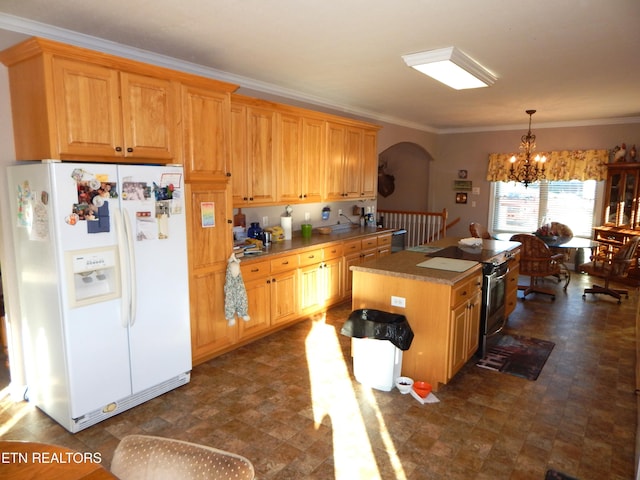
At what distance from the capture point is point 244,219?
15.1 feet

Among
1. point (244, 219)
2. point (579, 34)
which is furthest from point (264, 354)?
point (579, 34)

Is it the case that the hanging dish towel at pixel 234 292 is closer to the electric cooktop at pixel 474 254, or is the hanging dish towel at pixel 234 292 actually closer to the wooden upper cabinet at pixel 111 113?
the wooden upper cabinet at pixel 111 113

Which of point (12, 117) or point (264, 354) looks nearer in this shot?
point (12, 117)

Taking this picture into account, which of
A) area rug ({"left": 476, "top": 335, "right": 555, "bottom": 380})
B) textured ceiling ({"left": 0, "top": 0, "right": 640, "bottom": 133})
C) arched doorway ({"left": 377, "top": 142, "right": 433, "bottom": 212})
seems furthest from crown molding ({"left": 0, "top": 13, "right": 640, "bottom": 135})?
area rug ({"left": 476, "top": 335, "right": 555, "bottom": 380})

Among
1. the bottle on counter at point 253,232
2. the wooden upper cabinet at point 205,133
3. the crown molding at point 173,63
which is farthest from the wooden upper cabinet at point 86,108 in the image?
the bottle on counter at point 253,232

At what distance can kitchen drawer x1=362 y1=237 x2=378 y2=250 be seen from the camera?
5531mm

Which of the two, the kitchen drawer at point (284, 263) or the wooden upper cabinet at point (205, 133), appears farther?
the kitchen drawer at point (284, 263)

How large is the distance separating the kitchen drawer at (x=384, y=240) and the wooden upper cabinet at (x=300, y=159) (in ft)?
3.69

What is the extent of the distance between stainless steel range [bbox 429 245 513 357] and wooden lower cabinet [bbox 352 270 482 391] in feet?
0.64

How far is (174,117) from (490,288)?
292cm

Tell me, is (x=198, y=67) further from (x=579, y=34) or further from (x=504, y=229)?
(x=504, y=229)

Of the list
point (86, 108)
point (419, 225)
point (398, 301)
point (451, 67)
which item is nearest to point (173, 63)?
point (86, 108)

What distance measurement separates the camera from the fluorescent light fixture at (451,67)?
339 cm


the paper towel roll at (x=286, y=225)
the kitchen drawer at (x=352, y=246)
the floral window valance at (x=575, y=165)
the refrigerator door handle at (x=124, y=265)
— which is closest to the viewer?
the refrigerator door handle at (x=124, y=265)
